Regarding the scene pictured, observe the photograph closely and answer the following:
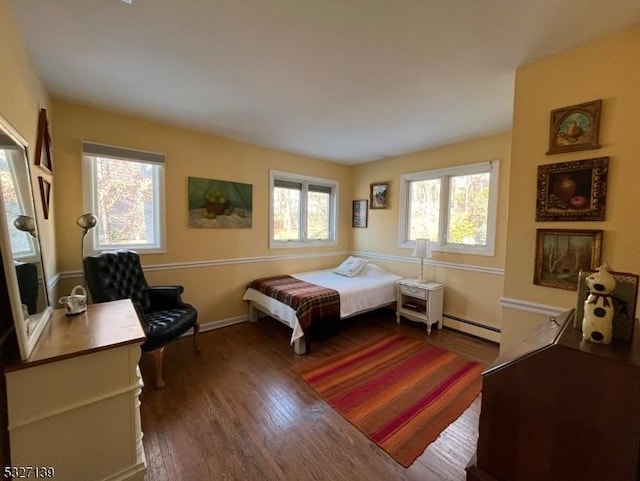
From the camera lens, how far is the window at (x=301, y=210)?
160 inches

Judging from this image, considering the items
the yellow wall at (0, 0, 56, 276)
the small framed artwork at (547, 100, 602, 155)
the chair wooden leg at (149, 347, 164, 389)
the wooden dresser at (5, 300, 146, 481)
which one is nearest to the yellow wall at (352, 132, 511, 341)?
the small framed artwork at (547, 100, 602, 155)

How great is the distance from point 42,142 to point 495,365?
3.08 metres

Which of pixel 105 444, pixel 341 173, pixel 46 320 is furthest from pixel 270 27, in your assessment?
pixel 341 173

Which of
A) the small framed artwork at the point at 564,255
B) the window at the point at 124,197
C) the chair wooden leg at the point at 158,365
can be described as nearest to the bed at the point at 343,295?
the chair wooden leg at the point at 158,365

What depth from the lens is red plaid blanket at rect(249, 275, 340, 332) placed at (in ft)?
9.25

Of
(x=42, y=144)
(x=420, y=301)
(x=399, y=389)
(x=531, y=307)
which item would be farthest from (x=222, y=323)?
(x=531, y=307)

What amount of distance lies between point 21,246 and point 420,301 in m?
3.84

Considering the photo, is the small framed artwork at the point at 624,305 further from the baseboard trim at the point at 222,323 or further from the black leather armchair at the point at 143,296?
Result: the baseboard trim at the point at 222,323

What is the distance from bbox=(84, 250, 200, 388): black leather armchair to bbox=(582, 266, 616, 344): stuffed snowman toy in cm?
261

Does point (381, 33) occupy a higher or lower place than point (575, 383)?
higher

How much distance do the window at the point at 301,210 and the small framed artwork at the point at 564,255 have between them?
3058mm

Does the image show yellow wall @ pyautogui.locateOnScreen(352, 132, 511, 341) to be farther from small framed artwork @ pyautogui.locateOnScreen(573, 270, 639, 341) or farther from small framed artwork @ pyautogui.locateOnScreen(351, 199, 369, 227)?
small framed artwork @ pyautogui.locateOnScreen(573, 270, 639, 341)

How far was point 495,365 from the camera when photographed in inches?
45.1

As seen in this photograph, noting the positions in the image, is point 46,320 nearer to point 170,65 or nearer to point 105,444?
point 105,444
